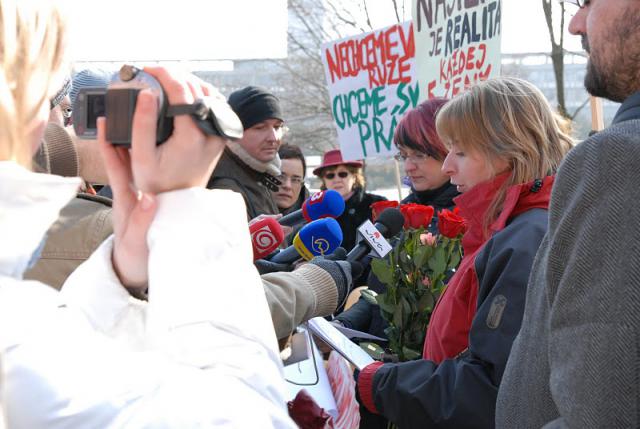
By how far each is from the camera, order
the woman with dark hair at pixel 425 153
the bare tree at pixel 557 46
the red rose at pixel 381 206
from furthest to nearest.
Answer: the bare tree at pixel 557 46 < the woman with dark hair at pixel 425 153 < the red rose at pixel 381 206

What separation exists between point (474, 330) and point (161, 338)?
4.28 ft

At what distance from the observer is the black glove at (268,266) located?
2729 mm

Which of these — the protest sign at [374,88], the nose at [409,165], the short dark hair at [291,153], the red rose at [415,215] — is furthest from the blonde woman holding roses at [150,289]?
the protest sign at [374,88]

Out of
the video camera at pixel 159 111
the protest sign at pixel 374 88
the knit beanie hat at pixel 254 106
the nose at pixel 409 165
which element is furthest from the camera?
the protest sign at pixel 374 88

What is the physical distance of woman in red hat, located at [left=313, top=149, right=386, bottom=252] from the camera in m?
7.05

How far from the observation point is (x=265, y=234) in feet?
8.77

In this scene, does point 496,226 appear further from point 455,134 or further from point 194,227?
point 194,227

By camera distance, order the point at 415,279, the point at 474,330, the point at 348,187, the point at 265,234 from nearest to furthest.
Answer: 1. the point at 474,330
2. the point at 265,234
3. the point at 415,279
4. the point at 348,187

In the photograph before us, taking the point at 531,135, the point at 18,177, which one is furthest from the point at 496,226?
the point at 18,177

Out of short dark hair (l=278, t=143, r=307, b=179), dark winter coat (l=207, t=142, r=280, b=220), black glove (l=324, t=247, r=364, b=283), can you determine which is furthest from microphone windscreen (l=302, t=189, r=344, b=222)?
short dark hair (l=278, t=143, r=307, b=179)

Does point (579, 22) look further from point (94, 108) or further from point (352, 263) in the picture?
point (352, 263)

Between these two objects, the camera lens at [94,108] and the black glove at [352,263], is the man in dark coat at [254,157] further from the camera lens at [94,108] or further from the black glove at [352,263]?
the camera lens at [94,108]

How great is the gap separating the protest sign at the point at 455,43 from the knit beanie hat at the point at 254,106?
1888 millimetres

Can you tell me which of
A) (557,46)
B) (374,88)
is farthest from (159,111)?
(557,46)
